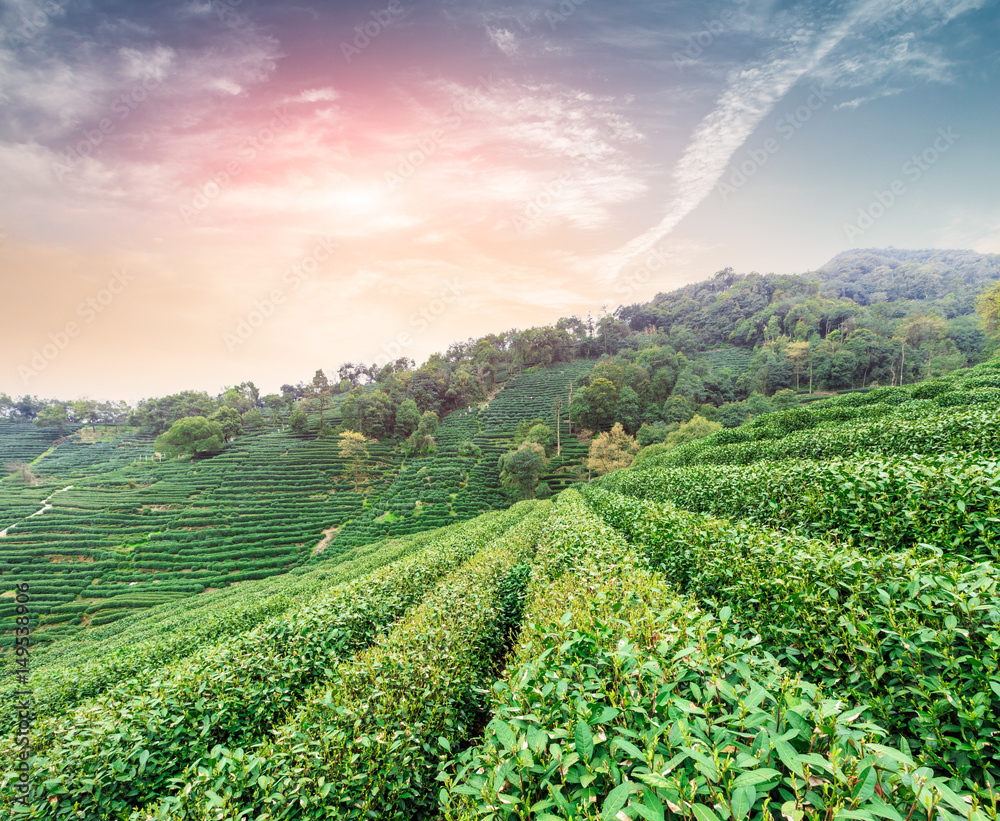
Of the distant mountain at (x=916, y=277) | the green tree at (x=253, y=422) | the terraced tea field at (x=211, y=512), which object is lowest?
the terraced tea field at (x=211, y=512)

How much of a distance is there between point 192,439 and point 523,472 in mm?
51277

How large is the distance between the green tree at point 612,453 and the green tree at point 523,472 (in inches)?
207

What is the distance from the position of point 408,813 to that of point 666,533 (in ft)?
14.6

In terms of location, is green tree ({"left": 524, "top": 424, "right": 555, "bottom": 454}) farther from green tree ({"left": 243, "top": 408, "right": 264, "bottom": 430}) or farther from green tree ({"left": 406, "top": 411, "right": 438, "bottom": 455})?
green tree ({"left": 243, "top": 408, "right": 264, "bottom": 430})

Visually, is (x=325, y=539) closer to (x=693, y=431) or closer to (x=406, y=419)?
(x=406, y=419)

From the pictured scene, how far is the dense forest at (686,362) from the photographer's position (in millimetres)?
48094

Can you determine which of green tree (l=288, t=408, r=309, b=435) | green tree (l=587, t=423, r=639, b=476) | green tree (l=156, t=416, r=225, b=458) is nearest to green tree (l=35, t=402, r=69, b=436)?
green tree (l=156, t=416, r=225, b=458)

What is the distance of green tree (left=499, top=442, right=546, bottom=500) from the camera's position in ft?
116

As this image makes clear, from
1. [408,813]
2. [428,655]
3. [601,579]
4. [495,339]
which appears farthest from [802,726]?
[495,339]

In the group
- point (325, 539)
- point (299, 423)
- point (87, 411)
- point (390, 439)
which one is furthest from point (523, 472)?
point (87, 411)

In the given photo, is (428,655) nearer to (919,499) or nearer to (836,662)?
(836,662)

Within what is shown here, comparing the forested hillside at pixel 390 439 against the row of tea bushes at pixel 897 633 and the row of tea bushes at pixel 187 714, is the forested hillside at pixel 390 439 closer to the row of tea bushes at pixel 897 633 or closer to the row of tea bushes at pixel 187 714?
the row of tea bushes at pixel 897 633

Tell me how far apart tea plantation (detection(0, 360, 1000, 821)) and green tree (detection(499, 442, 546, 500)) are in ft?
86.4

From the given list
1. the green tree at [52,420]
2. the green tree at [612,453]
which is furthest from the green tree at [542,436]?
the green tree at [52,420]
